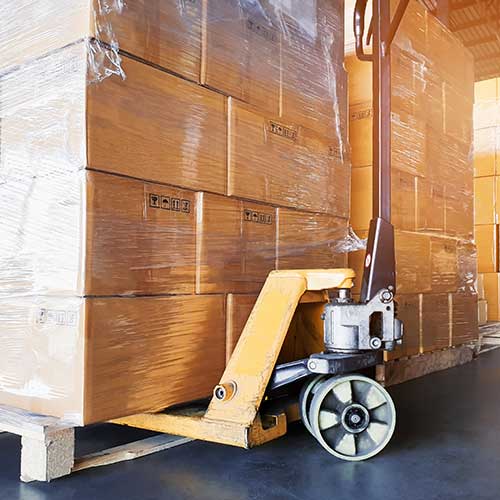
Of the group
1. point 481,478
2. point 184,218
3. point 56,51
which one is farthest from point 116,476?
point 56,51

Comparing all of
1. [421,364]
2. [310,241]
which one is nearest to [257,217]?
[310,241]

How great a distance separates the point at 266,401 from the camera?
239 cm

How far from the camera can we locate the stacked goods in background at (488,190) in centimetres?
584

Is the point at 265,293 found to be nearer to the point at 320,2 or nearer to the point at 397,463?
the point at 397,463

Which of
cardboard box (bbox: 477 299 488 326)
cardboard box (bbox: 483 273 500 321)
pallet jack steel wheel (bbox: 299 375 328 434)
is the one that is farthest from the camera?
cardboard box (bbox: 483 273 500 321)

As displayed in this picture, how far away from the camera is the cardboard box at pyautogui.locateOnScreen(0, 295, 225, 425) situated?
5.97 feet

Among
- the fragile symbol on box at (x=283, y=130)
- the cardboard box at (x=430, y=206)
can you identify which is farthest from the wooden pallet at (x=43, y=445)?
the cardboard box at (x=430, y=206)

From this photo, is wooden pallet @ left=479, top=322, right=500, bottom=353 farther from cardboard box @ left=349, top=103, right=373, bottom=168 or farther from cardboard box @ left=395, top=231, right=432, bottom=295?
cardboard box @ left=349, top=103, right=373, bottom=168

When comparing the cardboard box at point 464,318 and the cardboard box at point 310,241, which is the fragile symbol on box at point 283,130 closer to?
the cardboard box at point 310,241

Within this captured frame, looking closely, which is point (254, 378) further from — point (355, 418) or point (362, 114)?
point (362, 114)

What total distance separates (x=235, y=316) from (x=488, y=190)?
4.31 m

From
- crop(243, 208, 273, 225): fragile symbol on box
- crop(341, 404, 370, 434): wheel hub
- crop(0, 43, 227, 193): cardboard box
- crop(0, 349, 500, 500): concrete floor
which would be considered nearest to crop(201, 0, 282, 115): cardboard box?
crop(0, 43, 227, 193): cardboard box

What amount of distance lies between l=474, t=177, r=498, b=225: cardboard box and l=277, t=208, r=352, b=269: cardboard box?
3.37 meters

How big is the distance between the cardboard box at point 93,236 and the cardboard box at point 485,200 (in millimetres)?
4463
